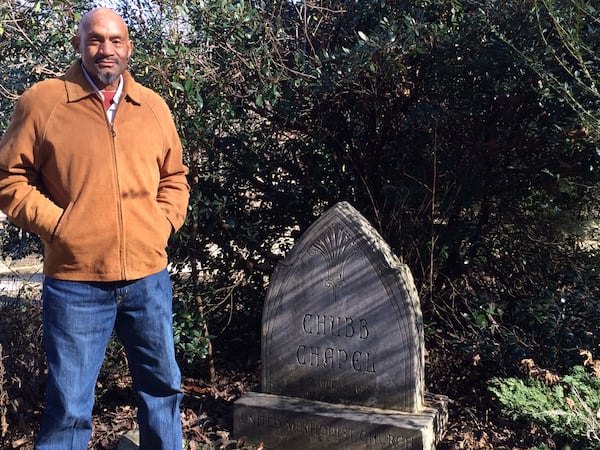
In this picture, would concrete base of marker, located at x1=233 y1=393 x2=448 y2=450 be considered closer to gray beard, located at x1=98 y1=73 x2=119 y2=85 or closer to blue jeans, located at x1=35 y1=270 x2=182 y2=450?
blue jeans, located at x1=35 y1=270 x2=182 y2=450

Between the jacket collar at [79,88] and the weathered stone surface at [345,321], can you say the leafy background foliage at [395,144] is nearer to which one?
the weathered stone surface at [345,321]

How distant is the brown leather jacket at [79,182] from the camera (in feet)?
8.66

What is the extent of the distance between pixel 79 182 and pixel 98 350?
2.32ft

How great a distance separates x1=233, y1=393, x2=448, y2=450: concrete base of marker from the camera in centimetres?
351

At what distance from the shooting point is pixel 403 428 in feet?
11.4

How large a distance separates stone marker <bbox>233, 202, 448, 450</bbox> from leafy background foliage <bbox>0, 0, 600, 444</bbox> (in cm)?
75

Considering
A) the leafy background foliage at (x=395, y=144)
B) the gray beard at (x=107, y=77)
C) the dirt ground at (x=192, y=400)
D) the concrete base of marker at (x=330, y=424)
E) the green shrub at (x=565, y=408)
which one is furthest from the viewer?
the leafy background foliage at (x=395, y=144)

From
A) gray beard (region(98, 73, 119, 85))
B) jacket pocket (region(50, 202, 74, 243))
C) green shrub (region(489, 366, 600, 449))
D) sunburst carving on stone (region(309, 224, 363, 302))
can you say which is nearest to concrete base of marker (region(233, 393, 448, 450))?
green shrub (region(489, 366, 600, 449))

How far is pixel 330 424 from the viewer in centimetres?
367

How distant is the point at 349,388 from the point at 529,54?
2237mm

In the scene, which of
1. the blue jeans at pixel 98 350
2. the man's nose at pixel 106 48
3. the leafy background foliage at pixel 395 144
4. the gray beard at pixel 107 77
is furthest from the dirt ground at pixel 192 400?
the man's nose at pixel 106 48

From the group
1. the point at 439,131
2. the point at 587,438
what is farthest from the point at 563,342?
the point at 439,131

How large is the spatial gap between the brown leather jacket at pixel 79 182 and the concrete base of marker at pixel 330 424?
1.39 meters

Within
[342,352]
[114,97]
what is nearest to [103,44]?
[114,97]
